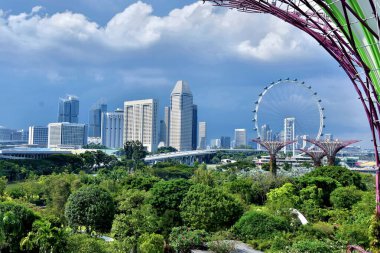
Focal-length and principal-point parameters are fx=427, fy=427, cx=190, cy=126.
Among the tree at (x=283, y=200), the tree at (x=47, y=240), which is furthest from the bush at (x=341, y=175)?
the tree at (x=47, y=240)

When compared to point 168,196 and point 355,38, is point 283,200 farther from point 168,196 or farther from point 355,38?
point 355,38

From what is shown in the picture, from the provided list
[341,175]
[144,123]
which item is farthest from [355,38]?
[144,123]

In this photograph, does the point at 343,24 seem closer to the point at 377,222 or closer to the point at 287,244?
the point at 377,222

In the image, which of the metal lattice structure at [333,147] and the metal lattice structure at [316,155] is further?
the metal lattice structure at [316,155]

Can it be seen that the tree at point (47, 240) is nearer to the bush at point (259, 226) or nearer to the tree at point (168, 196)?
the tree at point (168, 196)

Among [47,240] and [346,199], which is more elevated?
[346,199]

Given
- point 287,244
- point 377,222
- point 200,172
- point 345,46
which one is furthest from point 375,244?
point 200,172

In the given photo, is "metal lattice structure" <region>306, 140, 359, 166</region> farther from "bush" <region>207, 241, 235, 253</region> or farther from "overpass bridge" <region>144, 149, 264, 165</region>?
"overpass bridge" <region>144, 149, 264, 165</region>
